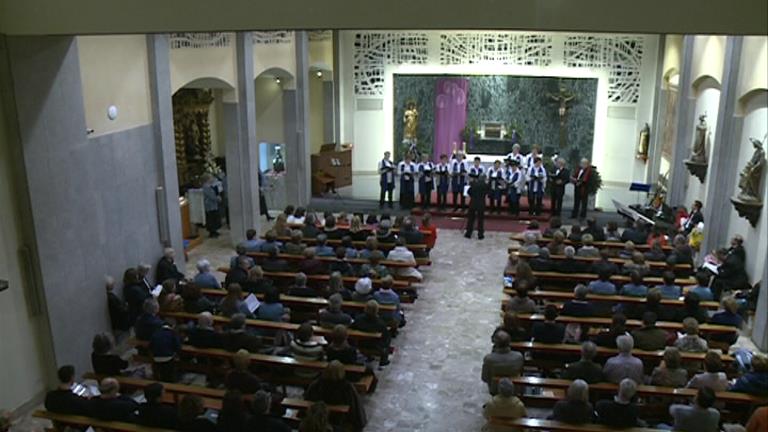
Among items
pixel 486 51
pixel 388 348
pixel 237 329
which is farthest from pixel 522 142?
pixel 237 329

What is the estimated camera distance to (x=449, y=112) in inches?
767

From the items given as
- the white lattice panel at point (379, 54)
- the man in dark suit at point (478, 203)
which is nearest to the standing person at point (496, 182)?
the man in dark suit at point (478, 203)

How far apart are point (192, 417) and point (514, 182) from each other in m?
11.1

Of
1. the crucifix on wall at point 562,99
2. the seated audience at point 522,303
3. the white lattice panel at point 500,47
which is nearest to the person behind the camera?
the seated audience at point 522,303

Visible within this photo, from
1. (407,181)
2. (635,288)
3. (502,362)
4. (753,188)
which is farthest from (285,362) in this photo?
(407,181)

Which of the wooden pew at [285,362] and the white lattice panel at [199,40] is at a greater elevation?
the white lattice panel at [199,40]

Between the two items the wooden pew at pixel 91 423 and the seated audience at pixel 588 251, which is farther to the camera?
the seated audience at pixel 588 251

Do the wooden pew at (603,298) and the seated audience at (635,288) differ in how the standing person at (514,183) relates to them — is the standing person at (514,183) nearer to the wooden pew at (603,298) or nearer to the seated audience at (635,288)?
the wooden pew at (603,298)

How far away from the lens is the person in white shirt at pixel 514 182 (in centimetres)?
1525

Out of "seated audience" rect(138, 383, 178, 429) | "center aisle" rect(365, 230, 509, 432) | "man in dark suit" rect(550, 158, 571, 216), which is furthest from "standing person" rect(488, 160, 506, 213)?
"seated audience" rect(138, 383, 178, 429)

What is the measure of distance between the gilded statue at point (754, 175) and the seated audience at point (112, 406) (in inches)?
354

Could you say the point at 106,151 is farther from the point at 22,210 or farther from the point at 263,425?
the point at 263,425

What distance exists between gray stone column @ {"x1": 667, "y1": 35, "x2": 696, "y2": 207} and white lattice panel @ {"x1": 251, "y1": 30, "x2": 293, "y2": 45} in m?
8.57

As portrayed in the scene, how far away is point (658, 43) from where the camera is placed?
17312 mm
